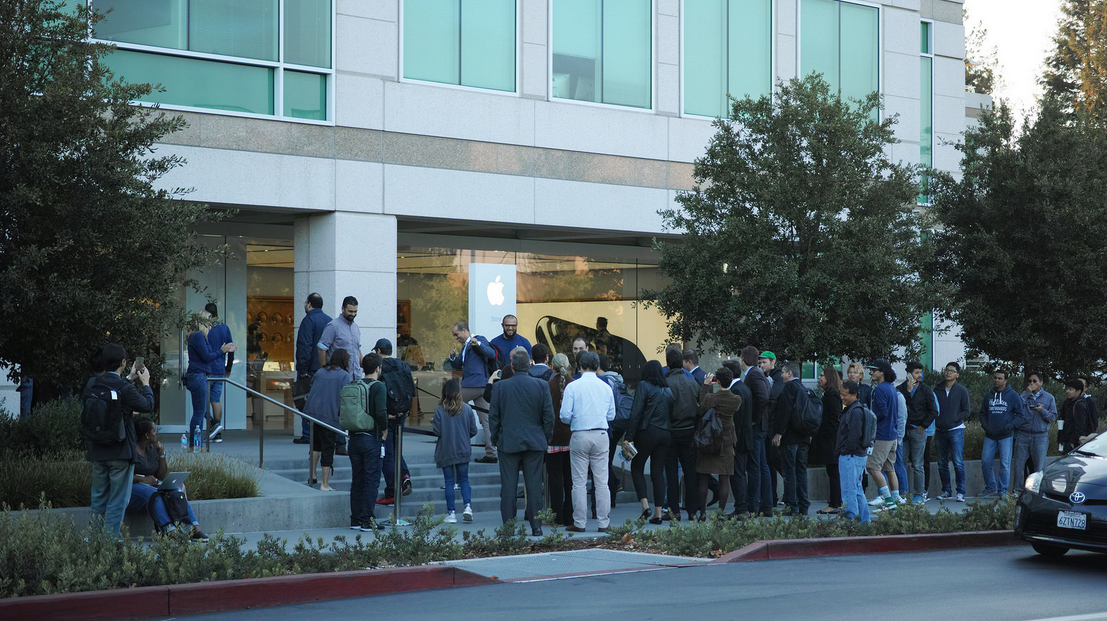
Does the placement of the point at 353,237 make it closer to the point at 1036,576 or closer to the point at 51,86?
the point at 51,86

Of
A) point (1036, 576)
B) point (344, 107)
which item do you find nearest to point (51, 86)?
point (344, 107)

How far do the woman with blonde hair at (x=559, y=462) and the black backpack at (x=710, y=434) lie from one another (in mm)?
1497

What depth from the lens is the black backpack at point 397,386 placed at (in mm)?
13109

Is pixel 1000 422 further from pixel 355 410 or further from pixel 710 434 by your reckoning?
pixel 355 410

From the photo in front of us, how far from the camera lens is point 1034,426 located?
16.6m

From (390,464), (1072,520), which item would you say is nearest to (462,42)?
(390,464)

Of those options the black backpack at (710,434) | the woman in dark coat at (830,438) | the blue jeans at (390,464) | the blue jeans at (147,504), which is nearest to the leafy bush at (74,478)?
the blue jeans at (147,504)

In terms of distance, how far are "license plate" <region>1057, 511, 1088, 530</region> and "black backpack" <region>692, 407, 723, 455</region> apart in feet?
12.4

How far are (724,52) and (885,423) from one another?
977 centimetres

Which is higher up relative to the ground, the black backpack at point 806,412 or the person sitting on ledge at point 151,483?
the black backpack at point 806,412

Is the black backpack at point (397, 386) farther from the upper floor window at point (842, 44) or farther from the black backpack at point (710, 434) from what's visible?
the upper floor window at point (842, 44)

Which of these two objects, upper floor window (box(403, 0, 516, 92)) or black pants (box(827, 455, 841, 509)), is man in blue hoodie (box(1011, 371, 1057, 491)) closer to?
black pants (box(827, 455, 841, 509))

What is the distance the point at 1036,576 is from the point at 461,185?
11536 millimetres

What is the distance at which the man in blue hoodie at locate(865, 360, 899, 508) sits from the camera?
14742 millimetres
